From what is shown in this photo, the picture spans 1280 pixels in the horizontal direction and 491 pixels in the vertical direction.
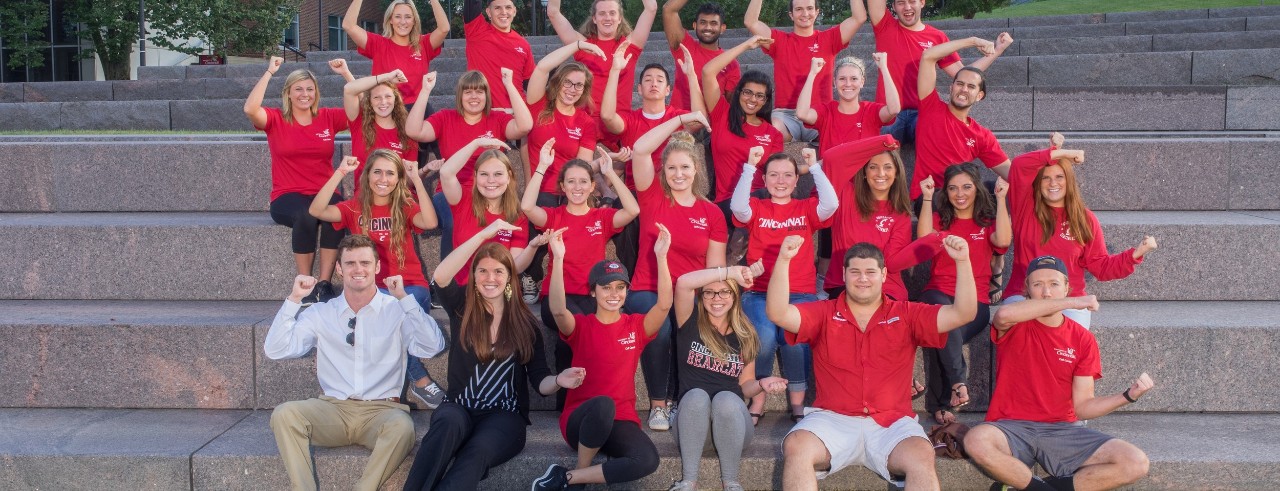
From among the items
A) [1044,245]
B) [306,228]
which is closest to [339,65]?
[306,228]

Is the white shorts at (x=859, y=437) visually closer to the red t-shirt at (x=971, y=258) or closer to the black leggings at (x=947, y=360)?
the black leggings at (x=947, y=360)

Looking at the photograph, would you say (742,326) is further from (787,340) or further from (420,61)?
(420,61)

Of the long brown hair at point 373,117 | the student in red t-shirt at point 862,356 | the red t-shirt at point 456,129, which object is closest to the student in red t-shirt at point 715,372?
the student in red t-shirt at point 862,356

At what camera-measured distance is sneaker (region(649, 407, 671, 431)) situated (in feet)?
17.2

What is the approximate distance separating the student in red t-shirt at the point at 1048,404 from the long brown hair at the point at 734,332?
1.15 m

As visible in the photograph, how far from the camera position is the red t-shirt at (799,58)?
7594 mm

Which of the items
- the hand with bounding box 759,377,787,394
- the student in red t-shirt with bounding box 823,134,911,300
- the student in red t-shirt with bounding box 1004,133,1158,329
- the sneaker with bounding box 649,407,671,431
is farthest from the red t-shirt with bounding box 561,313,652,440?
the student in red t-shirt with bounding box 1004,133,1158,329

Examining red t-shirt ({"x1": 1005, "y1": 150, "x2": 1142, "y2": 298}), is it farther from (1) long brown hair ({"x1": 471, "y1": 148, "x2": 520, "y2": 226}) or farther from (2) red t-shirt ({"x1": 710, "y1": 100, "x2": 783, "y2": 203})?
(1) long brown hair ({"x1": 471, "y1": 148, "x2": 520, "y2": 226})

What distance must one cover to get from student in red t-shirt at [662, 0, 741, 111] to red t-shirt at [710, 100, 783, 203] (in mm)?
750

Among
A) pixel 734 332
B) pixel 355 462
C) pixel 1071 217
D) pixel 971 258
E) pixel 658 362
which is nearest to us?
pixel 355 462

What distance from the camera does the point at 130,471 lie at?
4.89 meters

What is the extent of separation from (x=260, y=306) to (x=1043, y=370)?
4.59m

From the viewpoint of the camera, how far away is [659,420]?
525 centimetres

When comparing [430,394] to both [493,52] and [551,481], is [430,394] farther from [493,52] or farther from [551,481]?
[493,52]
